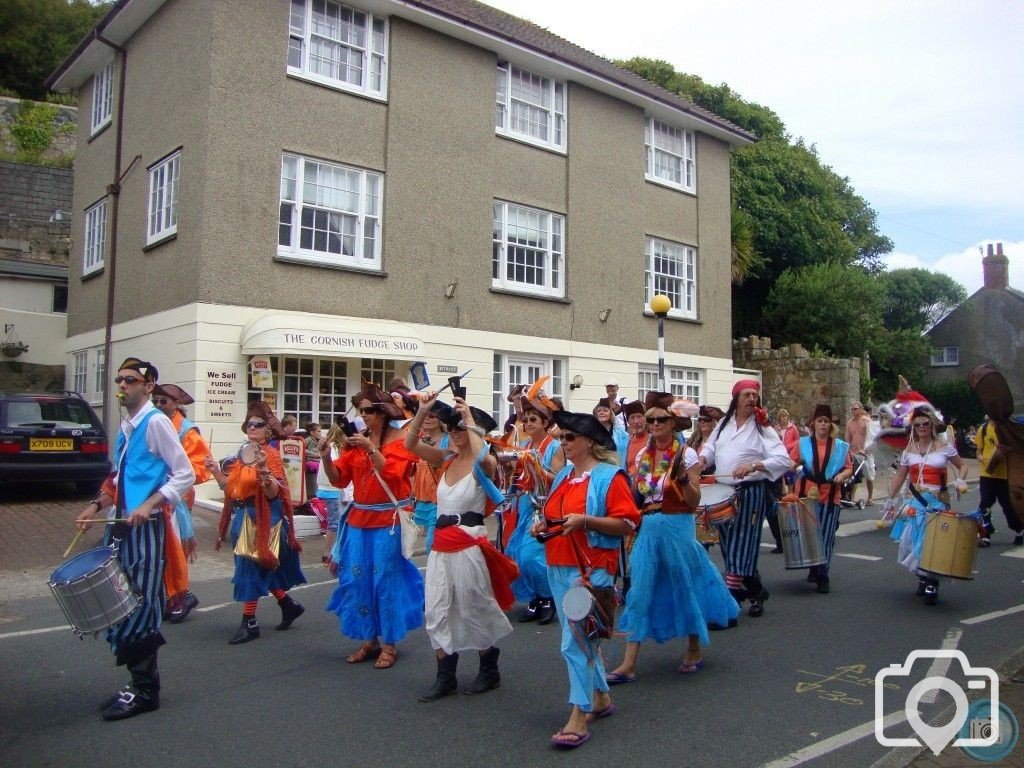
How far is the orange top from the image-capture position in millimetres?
4656

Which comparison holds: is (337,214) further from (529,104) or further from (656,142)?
(656,142)

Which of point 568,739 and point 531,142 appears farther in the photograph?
point 531,142

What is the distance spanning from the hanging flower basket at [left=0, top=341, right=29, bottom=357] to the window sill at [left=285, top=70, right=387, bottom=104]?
998 centimetres

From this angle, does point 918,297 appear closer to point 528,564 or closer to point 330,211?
point 330,211

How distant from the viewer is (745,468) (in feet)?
22.5

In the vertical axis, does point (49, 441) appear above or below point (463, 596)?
above

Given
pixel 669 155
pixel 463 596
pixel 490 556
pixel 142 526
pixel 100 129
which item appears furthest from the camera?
pixel 669 155

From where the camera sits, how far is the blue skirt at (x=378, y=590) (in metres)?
5.95

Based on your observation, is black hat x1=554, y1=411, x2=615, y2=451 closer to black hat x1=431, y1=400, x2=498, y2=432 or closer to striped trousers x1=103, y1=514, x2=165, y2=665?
black hat x1=431, y1=400, x2=498, y2=432

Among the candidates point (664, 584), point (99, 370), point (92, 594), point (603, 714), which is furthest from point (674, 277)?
point (92, 594)

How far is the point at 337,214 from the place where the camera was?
15.3m

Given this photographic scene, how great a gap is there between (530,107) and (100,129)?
915 cm

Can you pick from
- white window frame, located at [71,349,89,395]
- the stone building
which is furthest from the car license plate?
the stone building

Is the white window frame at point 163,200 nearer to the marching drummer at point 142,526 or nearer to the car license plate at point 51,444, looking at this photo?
the car license plate at point 51,444
